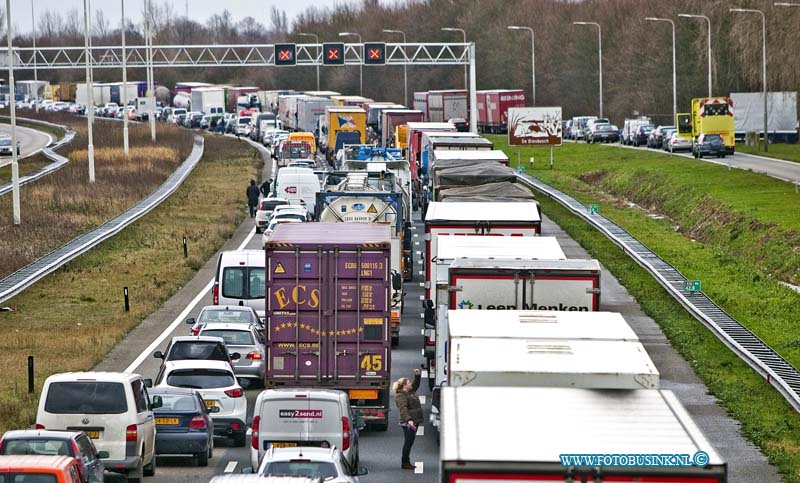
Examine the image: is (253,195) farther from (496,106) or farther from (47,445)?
(496,106)

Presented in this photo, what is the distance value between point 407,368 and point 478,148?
29.7 metres

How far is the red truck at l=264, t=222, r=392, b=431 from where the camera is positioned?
82.8ft

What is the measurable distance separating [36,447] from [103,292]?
81.1 ft

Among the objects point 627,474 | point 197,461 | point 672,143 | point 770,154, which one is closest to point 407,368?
point 197,461

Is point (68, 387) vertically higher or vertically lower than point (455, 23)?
lower

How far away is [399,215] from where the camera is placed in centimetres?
3734

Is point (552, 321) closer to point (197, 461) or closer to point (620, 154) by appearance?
point (197, 461)

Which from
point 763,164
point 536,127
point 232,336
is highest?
point 536,127

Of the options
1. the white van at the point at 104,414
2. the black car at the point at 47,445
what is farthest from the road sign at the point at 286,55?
the black car at the point at 47,445

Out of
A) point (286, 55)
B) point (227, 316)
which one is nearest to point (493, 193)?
point (227, 316)

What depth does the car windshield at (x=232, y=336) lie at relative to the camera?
29.3 metres

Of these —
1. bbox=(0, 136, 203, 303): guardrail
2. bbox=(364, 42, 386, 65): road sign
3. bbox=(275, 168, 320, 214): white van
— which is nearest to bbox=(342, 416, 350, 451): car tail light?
bbox=(0, 136, 203, 303): guardrail

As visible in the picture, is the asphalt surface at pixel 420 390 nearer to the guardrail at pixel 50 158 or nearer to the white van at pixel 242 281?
the white van at pixel 242 281

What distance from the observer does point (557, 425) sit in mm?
12828
